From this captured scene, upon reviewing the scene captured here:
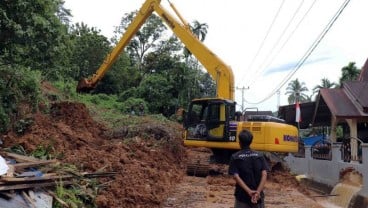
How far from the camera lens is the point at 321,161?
18.2m

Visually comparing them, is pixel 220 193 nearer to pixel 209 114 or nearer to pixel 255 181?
pixel 209 114

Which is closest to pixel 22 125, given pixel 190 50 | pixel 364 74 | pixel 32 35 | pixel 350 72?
pixel 32 35

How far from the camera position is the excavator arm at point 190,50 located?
16.3m

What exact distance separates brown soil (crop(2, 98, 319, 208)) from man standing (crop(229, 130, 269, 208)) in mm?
3219

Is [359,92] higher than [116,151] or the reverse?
higher

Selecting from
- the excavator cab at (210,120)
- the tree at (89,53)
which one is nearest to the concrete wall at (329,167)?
the excavator cab at (210,120)

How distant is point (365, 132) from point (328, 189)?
7441 mm

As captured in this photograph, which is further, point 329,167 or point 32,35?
point 329,167

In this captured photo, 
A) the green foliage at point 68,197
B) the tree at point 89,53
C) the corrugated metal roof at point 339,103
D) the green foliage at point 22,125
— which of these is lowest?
the green foliage at point 68,197

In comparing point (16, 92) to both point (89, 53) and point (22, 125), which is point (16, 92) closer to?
point (22, 125)

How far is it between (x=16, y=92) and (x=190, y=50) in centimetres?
673

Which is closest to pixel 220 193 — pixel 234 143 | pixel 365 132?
pixel 234 143

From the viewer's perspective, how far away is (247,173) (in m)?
6.12

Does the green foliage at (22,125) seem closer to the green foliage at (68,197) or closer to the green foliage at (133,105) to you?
the green foliage at (68,197)
